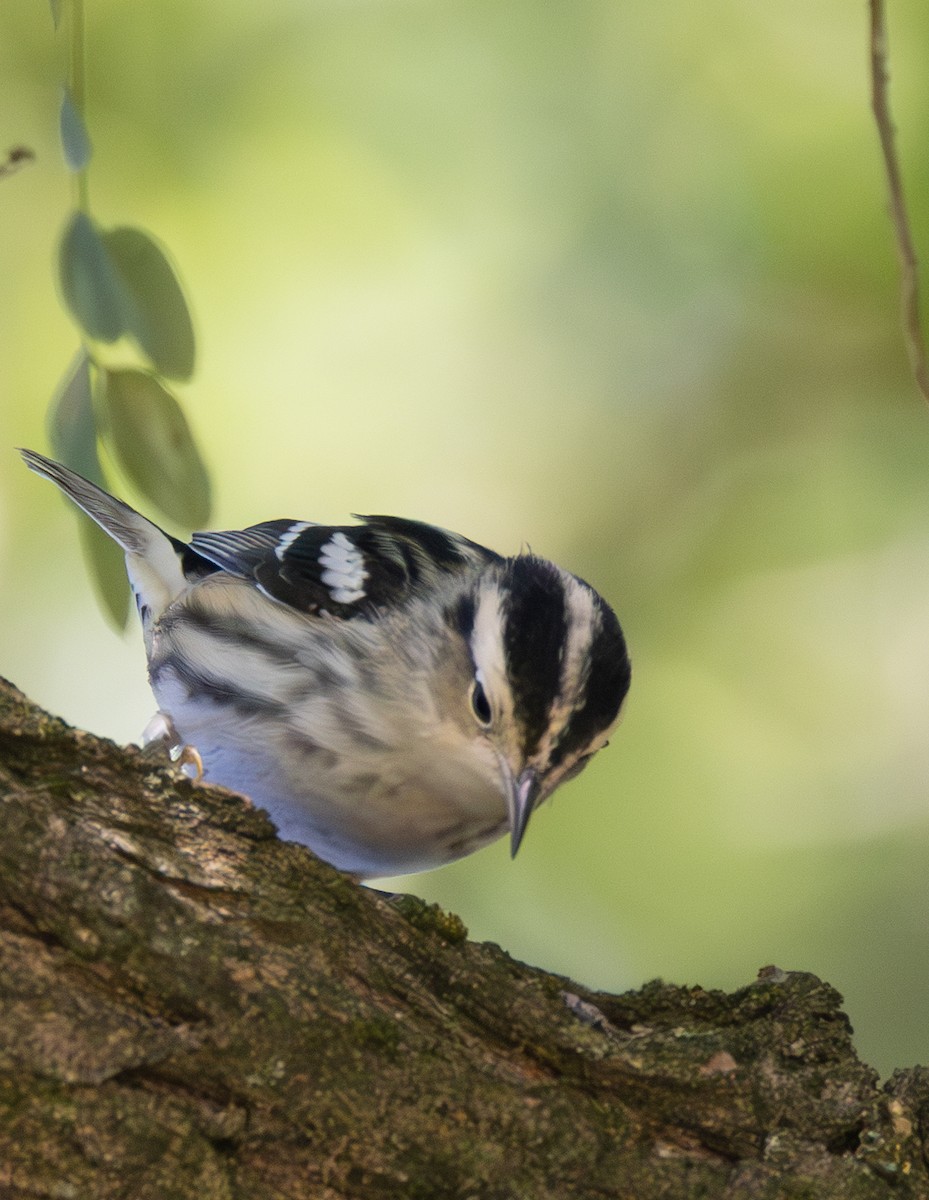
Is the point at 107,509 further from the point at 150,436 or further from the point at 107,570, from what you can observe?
the point at 150,436

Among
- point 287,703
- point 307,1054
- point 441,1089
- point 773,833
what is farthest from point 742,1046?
point 773,833

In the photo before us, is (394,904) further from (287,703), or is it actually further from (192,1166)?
(287,703)

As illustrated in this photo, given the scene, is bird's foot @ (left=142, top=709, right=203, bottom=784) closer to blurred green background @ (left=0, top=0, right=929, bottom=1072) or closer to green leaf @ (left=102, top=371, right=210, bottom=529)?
green leaf @ (left=102, top=371, right=210, bottom=529)

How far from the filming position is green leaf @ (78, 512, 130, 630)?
72.9 inches

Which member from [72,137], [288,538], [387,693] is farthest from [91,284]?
[288,538]

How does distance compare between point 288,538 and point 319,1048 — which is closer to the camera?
point 319,1048

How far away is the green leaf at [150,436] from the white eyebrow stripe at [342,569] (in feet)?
1.98

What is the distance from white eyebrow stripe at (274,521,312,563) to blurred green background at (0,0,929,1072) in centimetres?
92

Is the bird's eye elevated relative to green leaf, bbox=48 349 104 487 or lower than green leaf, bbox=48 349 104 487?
elevated

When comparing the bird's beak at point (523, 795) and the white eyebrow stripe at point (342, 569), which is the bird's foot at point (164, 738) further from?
the bird's beak at point (523, 795)

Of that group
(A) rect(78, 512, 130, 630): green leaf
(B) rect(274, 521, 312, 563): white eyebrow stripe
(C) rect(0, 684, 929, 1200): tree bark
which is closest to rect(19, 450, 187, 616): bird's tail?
(B) rect(274, 521, 312, 563): white eyebrow stripe

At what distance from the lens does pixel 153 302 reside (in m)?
1.73

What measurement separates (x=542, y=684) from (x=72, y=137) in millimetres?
986

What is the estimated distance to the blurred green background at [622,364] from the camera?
342 centimetres
